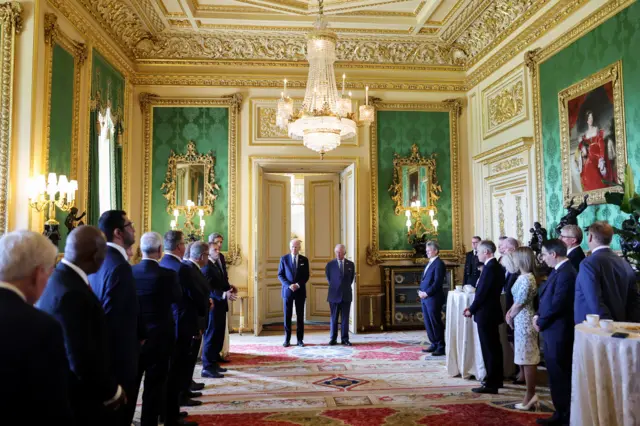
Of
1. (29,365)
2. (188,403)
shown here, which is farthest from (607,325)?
(188,403)

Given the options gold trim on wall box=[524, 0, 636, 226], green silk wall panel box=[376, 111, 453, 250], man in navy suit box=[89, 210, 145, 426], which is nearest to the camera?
man in navy suit box=[89, 210, 145, 426]

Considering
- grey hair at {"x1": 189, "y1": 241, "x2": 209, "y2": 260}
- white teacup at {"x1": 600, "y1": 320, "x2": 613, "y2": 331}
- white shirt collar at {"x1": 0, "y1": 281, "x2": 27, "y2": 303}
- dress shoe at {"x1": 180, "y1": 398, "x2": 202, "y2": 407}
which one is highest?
grey hair at {"x1": 189, "y1": 241, "x2": 209, "y2": 260}

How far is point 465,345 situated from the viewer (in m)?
5.96

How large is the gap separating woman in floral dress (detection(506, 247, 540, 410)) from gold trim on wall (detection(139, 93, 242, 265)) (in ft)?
19.8

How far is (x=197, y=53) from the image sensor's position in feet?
32.9

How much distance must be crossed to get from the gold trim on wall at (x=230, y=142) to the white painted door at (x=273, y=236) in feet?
1.89

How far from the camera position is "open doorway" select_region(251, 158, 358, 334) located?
9.90 metres

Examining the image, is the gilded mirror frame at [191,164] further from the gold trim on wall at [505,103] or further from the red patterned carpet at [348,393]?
the gold trim on wall at [505,103]

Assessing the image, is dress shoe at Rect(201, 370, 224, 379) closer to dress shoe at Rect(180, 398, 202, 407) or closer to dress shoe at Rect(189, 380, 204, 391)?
dress shoe at Rect(189, 380, 204, 391)

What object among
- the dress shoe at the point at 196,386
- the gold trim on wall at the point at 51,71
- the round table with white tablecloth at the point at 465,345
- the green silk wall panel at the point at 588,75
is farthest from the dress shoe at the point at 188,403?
the green silk wall panel at the point at 588,75

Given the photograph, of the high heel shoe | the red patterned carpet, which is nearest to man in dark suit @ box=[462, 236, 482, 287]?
the red patterned carpet

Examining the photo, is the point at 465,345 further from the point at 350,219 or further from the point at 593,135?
the point at 350,219

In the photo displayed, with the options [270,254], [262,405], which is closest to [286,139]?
[270,254]

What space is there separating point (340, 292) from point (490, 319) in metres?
3.43
